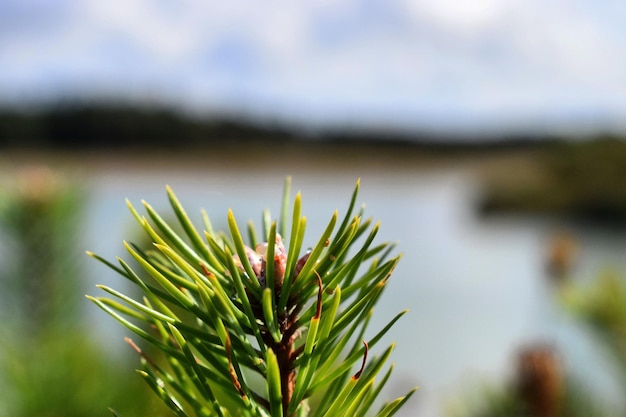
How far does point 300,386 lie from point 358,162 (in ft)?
24.6

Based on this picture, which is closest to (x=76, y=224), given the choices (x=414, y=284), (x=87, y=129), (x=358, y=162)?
(x=414, y=284)

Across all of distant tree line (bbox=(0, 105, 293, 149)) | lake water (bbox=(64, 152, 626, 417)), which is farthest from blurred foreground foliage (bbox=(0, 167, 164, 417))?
distant tree line (bbox=(0, 105, 293, 149))

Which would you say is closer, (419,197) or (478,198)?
(478,198)

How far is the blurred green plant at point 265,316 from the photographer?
0.31 feet

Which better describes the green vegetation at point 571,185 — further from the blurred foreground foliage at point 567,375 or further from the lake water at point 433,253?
the blurred foreground foliage at point 567,375

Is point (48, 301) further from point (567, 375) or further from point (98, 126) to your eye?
point (98, 126)

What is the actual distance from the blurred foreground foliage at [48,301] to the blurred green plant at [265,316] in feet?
0.62

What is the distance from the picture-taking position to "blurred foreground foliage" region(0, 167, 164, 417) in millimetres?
279

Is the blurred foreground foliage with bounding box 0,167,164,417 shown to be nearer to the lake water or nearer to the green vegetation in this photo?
the lake water

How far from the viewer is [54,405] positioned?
0.27m

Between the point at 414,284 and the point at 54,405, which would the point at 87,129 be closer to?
the point at 414,284

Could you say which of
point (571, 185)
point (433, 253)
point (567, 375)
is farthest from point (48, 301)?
point (571, 185)

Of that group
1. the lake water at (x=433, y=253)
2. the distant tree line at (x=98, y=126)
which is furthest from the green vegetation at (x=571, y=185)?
the distant tree line at (x=98, y=126)

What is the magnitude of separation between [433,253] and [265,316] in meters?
5.15
